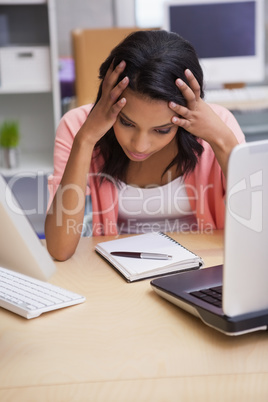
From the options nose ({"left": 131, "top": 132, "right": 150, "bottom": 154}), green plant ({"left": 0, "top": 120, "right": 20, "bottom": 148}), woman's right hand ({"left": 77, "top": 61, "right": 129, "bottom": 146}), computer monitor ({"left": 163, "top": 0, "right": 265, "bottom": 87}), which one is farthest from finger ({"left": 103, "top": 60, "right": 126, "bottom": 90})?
computer monitor ({"left": 163, "top": 0, "right": 265, "bottom": 87})

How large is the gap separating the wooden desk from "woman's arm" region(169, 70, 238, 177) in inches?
17.4

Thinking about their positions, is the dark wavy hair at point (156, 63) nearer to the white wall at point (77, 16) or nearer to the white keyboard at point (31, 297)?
the white keyboard at point (31, 297)

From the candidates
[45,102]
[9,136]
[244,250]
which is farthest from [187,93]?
[45,102]

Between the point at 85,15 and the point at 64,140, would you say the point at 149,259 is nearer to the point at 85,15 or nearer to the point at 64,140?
the point at 64,140

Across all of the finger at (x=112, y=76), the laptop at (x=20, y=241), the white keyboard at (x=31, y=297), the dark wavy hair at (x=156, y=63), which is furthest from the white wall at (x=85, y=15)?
the laptop at (x=20, y=241)

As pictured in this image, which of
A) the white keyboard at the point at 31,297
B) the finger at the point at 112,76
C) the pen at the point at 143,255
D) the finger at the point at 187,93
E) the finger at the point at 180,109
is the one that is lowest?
the white keyboard at the point at 31,297

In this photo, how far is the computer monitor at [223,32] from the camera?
296cm

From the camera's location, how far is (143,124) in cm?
126

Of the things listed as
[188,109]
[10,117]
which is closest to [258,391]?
[188,109]

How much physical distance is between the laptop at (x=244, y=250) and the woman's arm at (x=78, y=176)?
51 cm

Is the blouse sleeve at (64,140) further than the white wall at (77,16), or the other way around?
the white wall at (77,16)

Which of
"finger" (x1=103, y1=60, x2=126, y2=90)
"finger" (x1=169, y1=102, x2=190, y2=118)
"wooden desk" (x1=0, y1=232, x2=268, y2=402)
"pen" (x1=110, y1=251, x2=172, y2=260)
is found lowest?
"wooden desk" (x1=0, y1=232, x2=268, y2=402)

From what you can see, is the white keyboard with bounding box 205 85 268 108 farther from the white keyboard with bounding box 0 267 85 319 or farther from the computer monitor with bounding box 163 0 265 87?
the white keyboard with bounding box 0 267 85 319

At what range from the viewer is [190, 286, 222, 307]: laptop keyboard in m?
0.91
